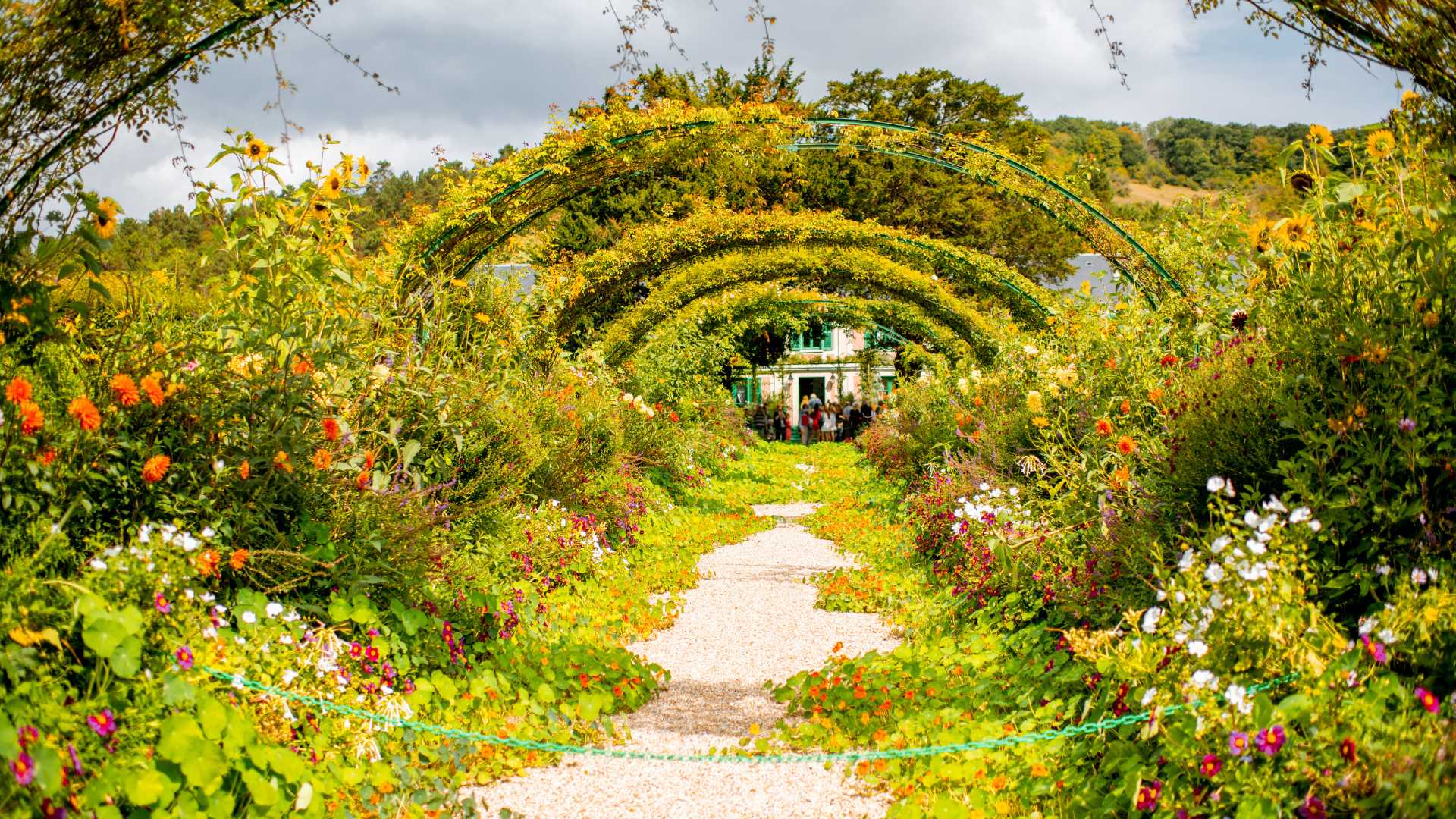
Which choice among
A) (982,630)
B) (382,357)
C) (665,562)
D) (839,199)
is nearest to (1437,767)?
(982,630)

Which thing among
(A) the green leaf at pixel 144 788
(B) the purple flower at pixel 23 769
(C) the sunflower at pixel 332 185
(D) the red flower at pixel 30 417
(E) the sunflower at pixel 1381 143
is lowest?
(A) the green leaf at pixel 144 788

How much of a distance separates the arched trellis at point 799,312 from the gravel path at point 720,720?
20.5 feet

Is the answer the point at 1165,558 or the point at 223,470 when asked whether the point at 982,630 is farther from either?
the point at 223,470

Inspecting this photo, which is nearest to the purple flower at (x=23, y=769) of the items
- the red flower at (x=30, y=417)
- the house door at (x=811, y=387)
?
the red flower at (x=30, y=417)

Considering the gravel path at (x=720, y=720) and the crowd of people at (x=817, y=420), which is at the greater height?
the crowd of people at (x=817, y=420)

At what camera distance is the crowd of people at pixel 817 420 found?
24469 millimetres

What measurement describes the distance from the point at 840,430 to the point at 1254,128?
120 ft

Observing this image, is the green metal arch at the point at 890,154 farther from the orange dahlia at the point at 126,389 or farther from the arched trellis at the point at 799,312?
the arched trellis at the point at 799,312

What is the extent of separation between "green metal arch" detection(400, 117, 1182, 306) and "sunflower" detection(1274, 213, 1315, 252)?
4.00 m

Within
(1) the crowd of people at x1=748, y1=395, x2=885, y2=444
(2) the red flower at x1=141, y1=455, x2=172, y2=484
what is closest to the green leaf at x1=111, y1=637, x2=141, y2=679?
(2) the red flower at x1=141, y1=455, x2=172, y2=484

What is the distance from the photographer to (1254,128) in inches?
1938

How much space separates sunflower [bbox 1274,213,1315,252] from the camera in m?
3.07

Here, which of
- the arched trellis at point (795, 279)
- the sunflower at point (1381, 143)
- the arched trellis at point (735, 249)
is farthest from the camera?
the arched trellis at point (795, 279)

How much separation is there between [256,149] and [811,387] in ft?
109
